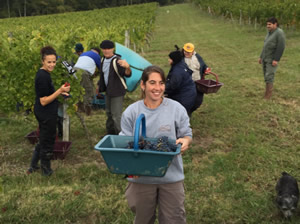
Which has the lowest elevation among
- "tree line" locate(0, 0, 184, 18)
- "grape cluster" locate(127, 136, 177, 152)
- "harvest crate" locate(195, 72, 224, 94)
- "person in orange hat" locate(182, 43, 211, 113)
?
"harvest crate" locate(195, 72, 224, 94)

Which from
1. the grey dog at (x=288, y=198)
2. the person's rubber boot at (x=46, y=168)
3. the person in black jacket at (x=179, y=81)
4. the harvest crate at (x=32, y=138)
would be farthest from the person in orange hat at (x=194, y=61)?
the harvest crate at (x=32, y=138)

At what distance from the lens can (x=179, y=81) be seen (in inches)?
190

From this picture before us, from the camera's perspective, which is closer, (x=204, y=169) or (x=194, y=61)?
(x=204, y=169)

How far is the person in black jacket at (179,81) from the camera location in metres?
4.77

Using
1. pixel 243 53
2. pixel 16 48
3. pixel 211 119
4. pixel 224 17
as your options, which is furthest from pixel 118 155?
pixel 224 17

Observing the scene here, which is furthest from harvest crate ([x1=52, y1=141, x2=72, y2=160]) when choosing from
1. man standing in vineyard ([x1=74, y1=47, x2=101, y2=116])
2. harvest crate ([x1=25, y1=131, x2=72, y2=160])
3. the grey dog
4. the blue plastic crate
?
the grey dog

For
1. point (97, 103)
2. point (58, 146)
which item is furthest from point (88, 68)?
point (97, 103)

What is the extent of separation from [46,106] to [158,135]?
2286 millimetres

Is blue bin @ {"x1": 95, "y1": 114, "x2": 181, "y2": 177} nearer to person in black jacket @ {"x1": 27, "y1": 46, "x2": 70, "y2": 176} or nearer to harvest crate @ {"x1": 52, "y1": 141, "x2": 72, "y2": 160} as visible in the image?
person in black jacket @ {"x1": 27, "y1": 46, "x2": 70, "y2": 176}

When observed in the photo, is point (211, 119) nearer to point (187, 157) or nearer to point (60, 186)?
point (187, 157)

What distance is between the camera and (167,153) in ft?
6.69

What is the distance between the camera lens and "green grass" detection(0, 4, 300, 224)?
12.0 ft

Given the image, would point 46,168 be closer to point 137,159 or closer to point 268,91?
point 137,159

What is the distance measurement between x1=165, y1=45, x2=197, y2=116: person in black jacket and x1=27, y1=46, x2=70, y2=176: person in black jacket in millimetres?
1668
